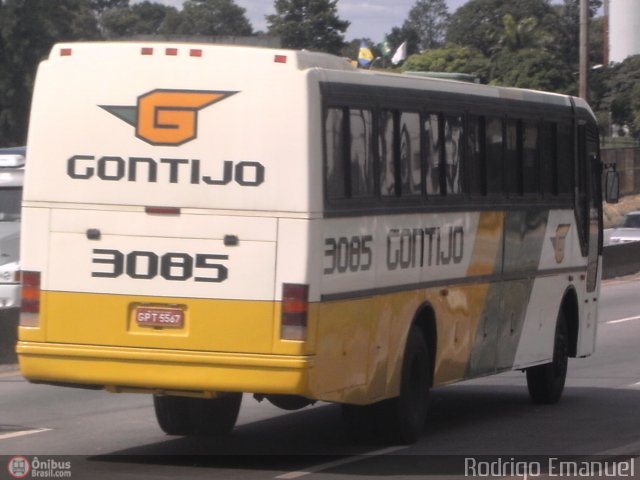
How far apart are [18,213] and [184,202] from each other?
11.6 meters

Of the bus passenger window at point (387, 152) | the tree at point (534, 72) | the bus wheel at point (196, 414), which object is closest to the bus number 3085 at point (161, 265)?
the bus passenger window at point (387, 152)

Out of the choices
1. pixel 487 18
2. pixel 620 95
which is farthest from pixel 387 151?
pixel 487 18

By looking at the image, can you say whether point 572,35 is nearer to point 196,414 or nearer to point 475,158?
point 475,158

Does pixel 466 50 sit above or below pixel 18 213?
above

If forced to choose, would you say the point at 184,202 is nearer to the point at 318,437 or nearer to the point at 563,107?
the point at 318,437

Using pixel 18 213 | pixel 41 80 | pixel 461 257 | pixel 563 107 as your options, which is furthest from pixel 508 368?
pixel 18 213

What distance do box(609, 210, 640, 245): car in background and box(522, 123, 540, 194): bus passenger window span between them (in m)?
21.8

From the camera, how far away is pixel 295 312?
9.59m

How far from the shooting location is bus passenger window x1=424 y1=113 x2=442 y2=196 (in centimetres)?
1172

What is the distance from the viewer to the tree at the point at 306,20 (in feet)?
271

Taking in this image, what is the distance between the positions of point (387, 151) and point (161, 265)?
2.16m

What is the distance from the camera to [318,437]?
468 inches

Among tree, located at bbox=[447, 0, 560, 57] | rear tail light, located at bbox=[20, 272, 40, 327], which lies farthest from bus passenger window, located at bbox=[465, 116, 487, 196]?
tree, located at bbox=[447, 0, 560, 57]

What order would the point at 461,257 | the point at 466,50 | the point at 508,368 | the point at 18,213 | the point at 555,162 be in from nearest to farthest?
the point at 461,257, the point at 508,368, the point at 555,162, the point at 18,213, the point at 466,50
